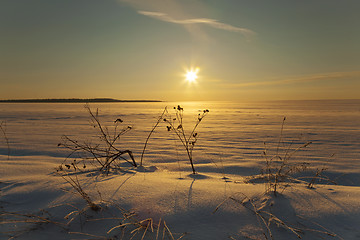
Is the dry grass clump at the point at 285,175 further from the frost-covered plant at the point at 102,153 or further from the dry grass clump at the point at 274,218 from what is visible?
the frost-covered plant at the point at 102,153

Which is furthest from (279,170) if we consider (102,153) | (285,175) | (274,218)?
(102,153)

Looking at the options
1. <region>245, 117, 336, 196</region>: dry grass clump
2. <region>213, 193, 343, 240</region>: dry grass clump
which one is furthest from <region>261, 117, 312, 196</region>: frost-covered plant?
<region>213, 193, 343, 240</region>: dry grass clump

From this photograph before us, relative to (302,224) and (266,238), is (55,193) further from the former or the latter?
(302,224)

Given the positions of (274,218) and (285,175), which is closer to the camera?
(274,218)

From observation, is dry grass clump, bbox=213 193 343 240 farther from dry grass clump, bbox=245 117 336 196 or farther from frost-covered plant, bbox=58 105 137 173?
frost-covered plant, bbox=58 105 137 173

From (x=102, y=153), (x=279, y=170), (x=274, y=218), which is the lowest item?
(x=102, y=153)

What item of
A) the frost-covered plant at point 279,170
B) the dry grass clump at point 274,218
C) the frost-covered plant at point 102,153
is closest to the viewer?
the dry grass clump at point 274,218

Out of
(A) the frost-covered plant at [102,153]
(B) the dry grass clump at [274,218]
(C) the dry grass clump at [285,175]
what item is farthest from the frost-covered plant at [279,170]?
(A) the frost-covered plant at [102,153]

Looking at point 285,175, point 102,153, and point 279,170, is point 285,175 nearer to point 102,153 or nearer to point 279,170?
point 279,170

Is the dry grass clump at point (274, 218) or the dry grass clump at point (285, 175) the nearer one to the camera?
the dry grass clump at point (274, 218)

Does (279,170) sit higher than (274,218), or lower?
higher

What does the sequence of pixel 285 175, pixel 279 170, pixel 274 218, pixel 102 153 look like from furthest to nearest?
pixel 102 153 → pixel 285 175 → pixel 279 170 → pixel 274 218

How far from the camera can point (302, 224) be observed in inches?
52.6

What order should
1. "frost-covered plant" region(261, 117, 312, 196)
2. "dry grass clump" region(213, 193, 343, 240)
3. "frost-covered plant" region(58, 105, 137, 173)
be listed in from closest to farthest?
1. "dry grass clump" region(213, 193, 343, 240)
2. "frost-covered plant" region(261, 117, 312, 196)
3. "frost-covered plant" region(58, 105, 137, 173)
